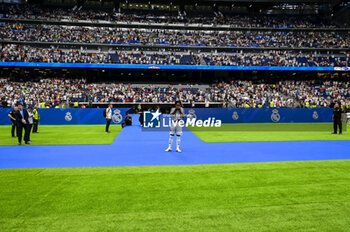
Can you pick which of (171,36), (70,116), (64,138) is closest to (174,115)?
(64,138)

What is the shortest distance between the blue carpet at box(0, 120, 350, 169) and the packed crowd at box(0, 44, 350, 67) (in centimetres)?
3278

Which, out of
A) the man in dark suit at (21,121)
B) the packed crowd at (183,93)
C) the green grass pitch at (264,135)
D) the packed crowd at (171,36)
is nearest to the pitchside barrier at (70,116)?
the packed crowd at (183,93)

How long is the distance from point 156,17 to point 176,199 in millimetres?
55347

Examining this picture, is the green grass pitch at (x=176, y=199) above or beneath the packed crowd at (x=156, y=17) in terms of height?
beneath

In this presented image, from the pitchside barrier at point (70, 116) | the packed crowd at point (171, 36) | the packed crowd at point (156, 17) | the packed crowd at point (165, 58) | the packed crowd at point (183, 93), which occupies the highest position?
the packed crowd at point (156, 17)

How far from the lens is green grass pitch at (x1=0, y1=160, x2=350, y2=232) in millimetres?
4004

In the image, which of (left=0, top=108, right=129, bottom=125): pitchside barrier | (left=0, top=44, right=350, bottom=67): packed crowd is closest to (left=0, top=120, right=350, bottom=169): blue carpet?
(left=0, top=108, right=129, bottom=125): pitchside barrier

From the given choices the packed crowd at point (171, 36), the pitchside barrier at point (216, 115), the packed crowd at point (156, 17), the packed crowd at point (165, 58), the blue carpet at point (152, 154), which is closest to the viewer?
the blue carpet at point (152, 154)

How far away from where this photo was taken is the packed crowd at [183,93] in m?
35.0

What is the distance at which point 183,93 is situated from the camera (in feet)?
129

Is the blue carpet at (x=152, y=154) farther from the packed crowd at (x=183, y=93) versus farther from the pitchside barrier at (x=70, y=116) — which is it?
the packed crowd at (x=183, y=93)

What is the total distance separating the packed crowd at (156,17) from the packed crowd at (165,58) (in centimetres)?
989

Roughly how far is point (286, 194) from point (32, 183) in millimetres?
6078

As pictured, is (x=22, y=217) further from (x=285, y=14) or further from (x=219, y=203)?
(x=285, y=14)
